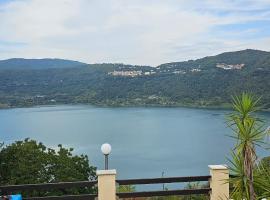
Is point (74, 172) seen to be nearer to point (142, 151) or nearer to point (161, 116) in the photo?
point (142, 151)

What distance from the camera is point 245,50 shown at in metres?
152

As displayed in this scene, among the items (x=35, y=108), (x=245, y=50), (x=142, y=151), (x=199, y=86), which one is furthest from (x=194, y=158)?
(x=245, y=50)

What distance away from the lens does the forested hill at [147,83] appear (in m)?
119

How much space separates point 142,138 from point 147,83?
86.2 metres

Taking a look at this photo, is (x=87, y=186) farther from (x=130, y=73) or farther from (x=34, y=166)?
(x=130, y=73)

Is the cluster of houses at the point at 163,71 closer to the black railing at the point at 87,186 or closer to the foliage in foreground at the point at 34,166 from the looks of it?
the foliage in foreground at the point at 34,166

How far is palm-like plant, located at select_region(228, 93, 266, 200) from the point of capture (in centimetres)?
379

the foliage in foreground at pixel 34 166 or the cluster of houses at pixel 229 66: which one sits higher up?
the cluster of houses at pixel 229 66

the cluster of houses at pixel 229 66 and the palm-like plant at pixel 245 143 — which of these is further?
the cluster of houses at pixel 229 66

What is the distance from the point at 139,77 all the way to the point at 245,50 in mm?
37927

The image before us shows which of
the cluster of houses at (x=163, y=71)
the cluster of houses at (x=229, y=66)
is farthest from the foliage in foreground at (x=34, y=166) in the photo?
the cluster of houses at (x=229, y=66)

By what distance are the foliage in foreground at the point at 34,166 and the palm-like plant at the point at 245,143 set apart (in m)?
10.3

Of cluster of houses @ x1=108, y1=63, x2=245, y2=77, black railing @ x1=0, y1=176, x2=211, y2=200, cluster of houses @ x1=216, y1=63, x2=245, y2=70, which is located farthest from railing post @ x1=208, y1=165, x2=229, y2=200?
cluster of houses @ x1=216, y1=63, x2=245, y2=70

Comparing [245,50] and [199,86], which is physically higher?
[245,50]
